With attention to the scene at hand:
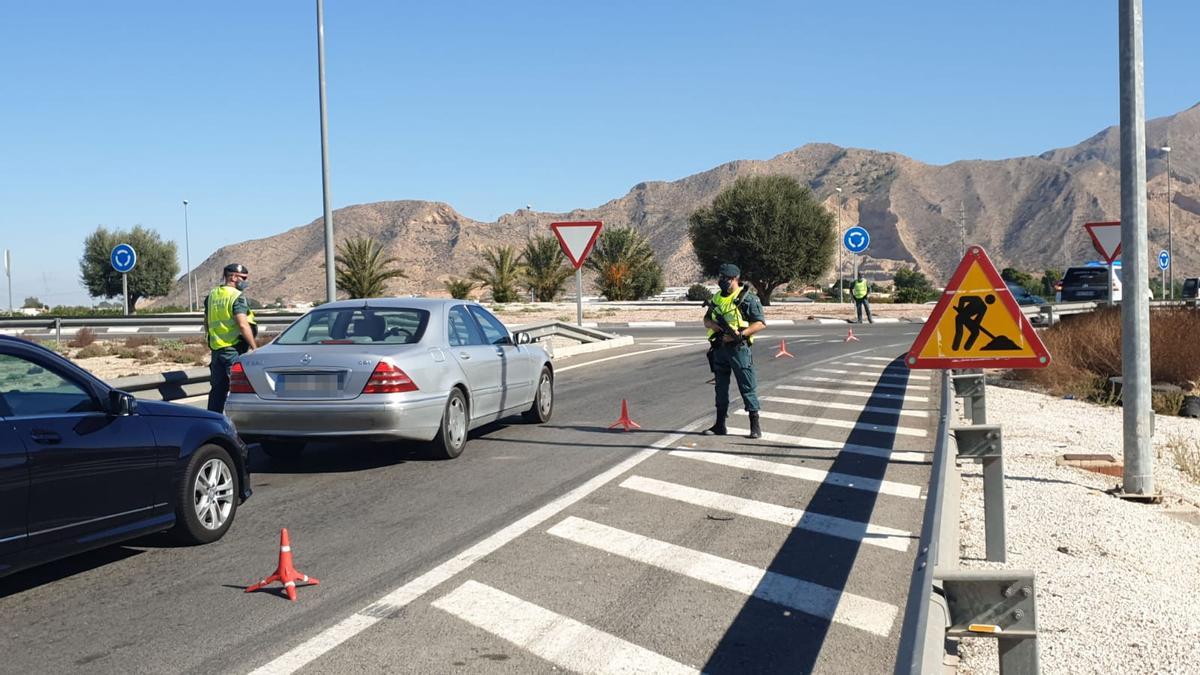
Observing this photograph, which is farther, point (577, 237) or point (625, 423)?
point (577, 237)

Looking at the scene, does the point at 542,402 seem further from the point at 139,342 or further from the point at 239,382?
the point at 139,342

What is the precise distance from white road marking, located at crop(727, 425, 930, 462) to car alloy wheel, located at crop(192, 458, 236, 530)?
573cm

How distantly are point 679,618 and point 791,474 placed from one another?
4220mm

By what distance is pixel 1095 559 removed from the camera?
6.65 metres

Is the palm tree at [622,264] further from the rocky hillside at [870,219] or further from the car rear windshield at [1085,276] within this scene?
the rocky hillside at [870,219]

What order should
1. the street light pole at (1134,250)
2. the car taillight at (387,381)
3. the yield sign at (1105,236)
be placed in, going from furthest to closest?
1. the yield sign at (1105,236)
2. the car taillight at (387,381)
3. the street light pole at (1134,250)

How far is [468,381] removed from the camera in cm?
1080

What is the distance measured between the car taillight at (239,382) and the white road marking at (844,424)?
6.22m

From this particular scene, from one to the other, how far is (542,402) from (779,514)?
18.5 ft

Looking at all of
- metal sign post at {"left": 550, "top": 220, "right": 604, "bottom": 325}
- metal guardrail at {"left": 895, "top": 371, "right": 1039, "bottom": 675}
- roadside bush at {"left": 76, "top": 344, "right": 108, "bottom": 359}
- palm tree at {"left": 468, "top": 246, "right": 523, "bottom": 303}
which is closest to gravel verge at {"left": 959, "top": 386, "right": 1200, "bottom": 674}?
metal guardrail at {"left": 895, "top": 371, "right": 1039, "bottom": 675}

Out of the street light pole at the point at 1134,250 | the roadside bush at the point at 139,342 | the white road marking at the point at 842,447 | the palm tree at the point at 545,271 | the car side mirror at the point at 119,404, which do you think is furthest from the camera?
the palm tree at the point at 545,271

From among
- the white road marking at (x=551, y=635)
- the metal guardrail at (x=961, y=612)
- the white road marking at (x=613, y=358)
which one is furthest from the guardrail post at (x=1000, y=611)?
the white road marking at (x=613, y=358)

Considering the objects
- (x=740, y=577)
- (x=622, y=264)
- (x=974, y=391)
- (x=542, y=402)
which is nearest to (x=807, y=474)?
(x=974, y=391)

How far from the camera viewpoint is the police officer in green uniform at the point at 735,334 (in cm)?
1157
